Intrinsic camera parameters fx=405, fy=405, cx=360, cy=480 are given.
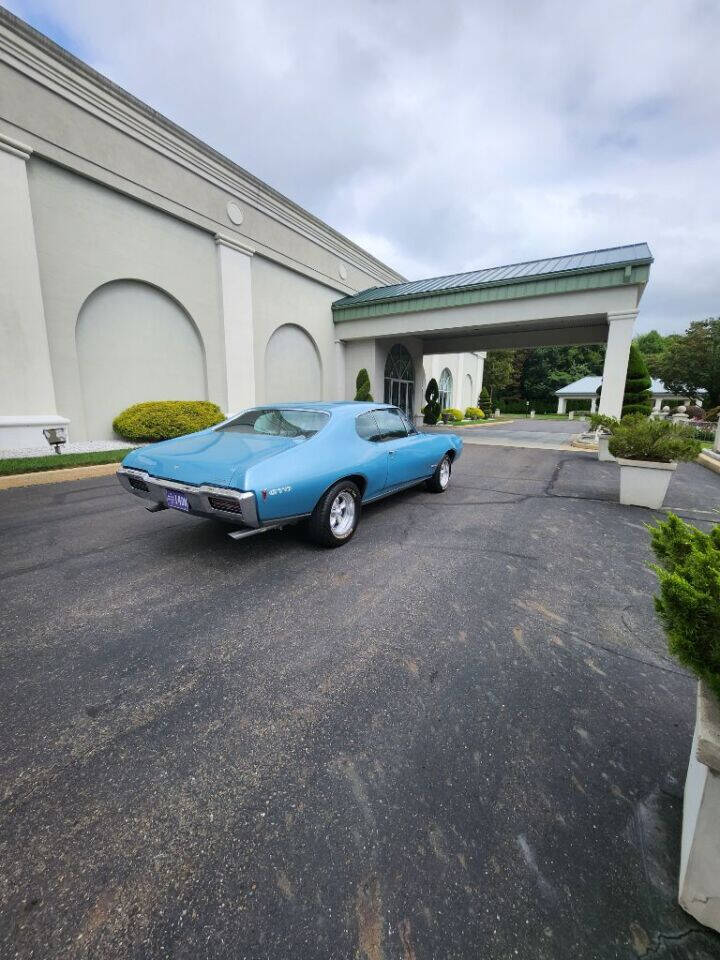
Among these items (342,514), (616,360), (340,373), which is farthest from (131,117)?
(616,360)

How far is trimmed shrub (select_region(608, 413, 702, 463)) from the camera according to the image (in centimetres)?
536

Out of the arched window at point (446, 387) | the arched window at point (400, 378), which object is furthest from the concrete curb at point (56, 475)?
the arched window at point (446, 387)

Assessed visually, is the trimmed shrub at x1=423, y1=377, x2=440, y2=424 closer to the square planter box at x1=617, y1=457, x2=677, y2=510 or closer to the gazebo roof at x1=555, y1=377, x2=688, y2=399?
the square planter box at x1=617, y1=457, x2=677, y2=510

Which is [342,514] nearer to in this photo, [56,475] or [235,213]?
[56,475]

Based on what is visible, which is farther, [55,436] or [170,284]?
[170,284]

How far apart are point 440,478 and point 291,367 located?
11670 millimetres

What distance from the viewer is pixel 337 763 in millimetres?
1781

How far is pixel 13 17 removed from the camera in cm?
820

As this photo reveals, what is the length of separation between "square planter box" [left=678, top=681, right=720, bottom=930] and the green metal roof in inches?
539

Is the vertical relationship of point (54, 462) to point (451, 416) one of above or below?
below

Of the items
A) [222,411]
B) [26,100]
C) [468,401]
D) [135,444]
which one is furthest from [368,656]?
[468,401]

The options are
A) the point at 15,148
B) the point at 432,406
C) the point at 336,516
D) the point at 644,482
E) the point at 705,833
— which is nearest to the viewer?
the point at 705,833

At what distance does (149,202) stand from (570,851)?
14.4 metres

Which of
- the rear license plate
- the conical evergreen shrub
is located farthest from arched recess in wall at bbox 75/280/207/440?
the conical evergreen shrub
